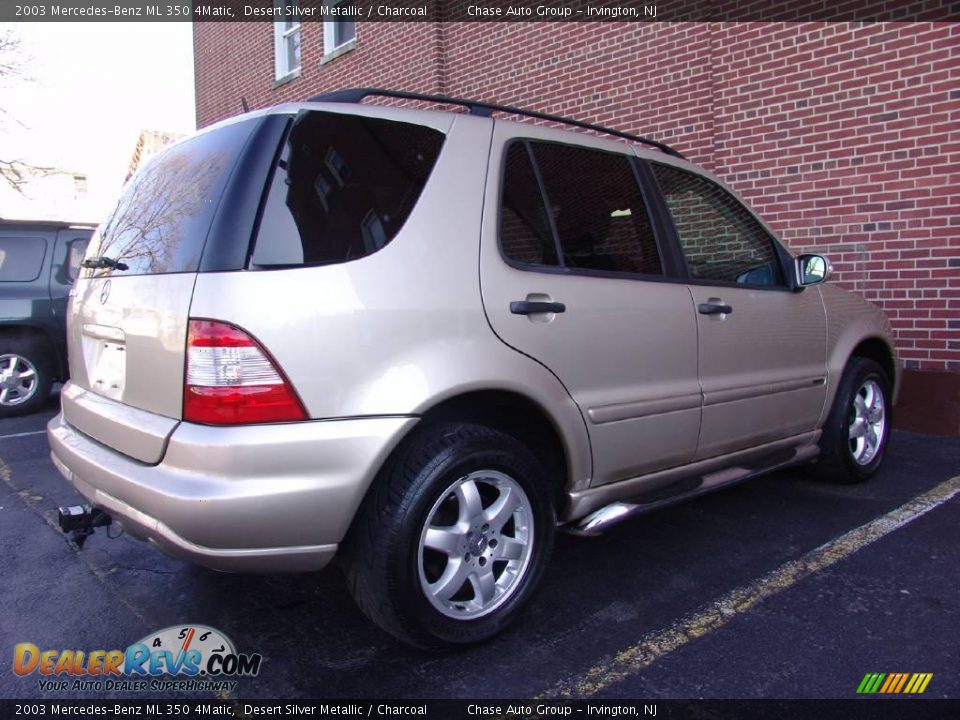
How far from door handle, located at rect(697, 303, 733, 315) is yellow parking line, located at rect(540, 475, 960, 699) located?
111 cm

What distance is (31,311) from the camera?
695 centimetres

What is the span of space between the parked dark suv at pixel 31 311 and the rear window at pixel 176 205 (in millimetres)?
4884

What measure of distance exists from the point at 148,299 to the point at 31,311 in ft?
18.6

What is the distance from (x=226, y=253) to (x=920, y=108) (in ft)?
17.0

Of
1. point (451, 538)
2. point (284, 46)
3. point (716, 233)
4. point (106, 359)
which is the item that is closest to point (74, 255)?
point (284, 46)

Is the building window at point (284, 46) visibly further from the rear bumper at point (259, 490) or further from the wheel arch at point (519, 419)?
the rear bumper at point (259, 490)

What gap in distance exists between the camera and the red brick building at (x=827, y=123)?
5.24 m

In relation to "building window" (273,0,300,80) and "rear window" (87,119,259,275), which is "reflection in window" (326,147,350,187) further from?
"building window" (273,0,300,80)

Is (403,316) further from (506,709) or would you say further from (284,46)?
(284,46)

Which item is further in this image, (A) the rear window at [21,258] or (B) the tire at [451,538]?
(A) the rear window at [21,258]

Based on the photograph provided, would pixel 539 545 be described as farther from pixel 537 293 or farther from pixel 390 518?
pixel 537 293

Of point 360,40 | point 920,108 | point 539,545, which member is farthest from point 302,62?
point 539,545

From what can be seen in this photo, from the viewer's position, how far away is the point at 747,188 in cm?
619

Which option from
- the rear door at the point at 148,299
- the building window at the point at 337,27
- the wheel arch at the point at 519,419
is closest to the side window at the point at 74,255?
the building window at the point at 337,27
